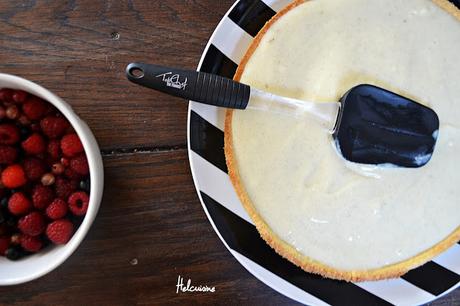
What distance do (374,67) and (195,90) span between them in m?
0.36

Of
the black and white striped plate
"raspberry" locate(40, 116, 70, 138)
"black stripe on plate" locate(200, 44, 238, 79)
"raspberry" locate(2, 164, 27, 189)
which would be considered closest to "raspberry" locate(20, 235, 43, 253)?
"raspberry" locate(2, 164, 27, 189)

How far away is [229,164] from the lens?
1.06 m

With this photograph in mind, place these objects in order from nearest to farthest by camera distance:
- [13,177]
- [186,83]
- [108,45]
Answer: [186,83] → [13,177] → [108,45]

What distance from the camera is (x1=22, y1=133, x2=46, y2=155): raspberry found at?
104 centimetres

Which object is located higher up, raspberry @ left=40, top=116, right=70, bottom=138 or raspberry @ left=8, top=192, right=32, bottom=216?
raspberry @ left=40, top=116, right=70, bottom=138

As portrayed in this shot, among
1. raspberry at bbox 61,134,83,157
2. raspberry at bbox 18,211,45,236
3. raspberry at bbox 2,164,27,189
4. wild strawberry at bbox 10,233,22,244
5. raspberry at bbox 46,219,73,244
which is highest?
raspberry at bbox 61,134,83,157

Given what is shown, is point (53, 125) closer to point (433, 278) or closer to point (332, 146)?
point (332, 146)

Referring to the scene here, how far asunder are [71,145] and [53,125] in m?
0.06

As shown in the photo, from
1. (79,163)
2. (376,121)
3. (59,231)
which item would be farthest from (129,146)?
(376,121)

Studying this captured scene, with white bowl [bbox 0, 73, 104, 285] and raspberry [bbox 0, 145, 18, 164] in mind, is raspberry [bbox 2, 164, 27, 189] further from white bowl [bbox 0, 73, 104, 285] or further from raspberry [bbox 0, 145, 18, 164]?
white bowl [bbox 0, 73, 104, 285]

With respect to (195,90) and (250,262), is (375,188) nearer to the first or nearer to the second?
(250,262)

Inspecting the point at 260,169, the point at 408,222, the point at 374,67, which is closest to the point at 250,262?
the point at 260,169

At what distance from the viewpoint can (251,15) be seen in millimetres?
1062

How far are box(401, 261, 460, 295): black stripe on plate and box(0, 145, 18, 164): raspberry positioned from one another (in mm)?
866
